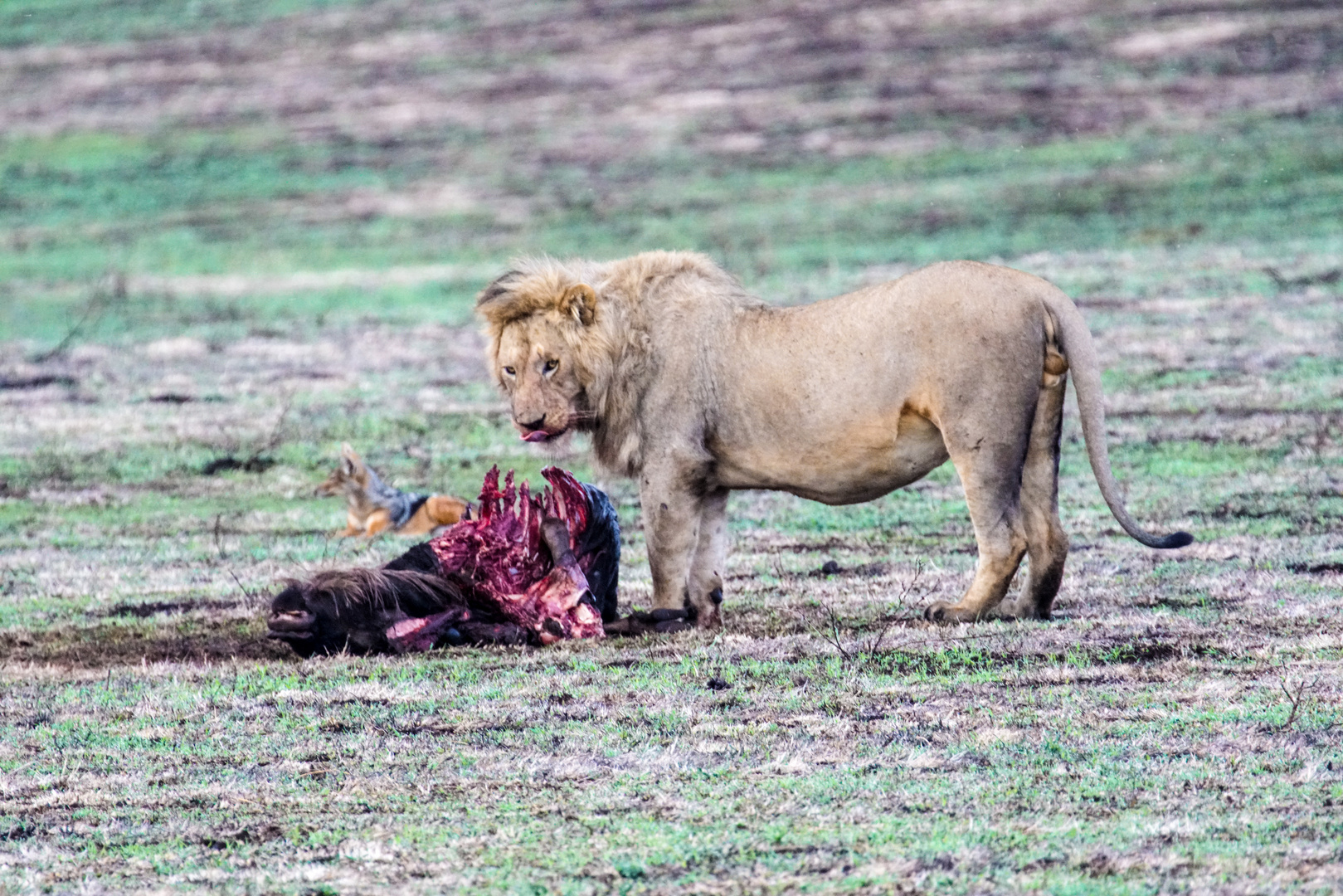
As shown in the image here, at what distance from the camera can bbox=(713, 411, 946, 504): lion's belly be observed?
841cm

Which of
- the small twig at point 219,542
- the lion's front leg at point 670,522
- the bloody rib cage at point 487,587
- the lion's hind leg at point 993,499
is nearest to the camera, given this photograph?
the lion's hind leg at point 993,499

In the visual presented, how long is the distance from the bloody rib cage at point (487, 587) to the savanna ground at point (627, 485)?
0.24 metres

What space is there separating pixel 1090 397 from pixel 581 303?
2.20 m

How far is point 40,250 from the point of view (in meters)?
26.6

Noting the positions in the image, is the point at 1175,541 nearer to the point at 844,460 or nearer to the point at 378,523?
the point at 844,460

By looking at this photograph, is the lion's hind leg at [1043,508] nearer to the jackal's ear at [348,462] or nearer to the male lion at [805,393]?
the male lion at [805,393]

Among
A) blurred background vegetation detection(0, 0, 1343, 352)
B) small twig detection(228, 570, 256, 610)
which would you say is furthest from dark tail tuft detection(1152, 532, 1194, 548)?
blurred background vegetation detection(0, 0, 1343, 352)

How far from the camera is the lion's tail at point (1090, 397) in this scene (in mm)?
8211

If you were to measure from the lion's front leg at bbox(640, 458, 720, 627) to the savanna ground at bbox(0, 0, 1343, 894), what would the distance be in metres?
0.36

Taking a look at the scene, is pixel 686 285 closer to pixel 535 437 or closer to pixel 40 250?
pixel 535 437

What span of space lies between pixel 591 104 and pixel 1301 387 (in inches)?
656

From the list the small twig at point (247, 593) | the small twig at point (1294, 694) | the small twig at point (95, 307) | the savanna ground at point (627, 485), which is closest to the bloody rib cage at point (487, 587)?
the savanna ground at point (627, 485)

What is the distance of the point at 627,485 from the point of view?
14.6 metres

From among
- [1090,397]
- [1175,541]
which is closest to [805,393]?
[1090,397]
